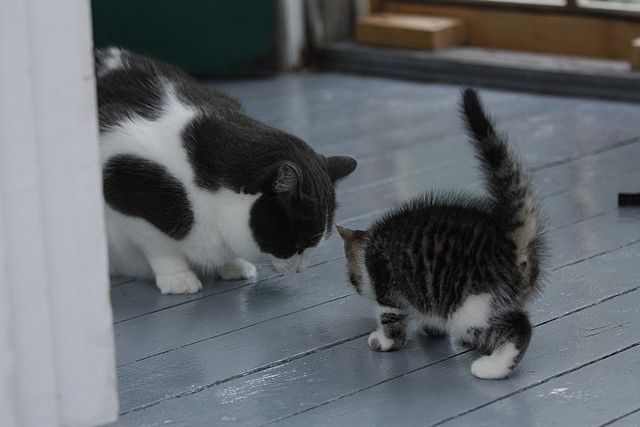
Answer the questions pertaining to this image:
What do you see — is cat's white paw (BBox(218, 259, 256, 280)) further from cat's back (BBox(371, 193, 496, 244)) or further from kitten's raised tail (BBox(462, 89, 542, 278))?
kitten's raised tail (BBox(462, 89, 542, 278))

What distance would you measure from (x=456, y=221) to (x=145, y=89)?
86 cm

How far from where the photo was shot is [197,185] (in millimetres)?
2273

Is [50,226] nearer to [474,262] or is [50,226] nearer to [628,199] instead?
[474,262]

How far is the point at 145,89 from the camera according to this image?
8.07 feet

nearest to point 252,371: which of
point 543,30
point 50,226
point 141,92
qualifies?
point 50,226

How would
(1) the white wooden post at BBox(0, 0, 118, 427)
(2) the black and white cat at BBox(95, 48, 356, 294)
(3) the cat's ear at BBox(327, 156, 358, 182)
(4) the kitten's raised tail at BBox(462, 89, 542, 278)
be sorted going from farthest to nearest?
(3) the cat's ear at BBox(327, 156, 358, 182) < (2) the black and white cat at BBox(95, 48, 356, 294) < (4) the kitten's raised tail at BBox(462, 89, 542, 278) < (1) the white wooden post at BBox(0, 0, 118, 427)

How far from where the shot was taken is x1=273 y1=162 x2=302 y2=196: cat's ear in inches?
82.8

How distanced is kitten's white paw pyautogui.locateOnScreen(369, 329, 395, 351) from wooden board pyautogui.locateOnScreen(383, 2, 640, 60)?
228cm

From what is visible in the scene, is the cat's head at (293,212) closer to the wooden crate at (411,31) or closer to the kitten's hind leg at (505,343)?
the kitten's hind leg at (505,343)

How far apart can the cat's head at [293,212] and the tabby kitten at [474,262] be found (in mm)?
209

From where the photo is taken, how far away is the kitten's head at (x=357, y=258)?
6.71ft

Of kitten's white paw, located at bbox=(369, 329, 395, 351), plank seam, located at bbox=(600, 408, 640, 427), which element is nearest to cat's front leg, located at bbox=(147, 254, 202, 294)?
kitten's white paw, located at bbox=(369, 329, 395, 351)

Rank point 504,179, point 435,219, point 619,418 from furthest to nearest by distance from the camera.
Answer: point 435,219 < point 504,179 < point 619,418

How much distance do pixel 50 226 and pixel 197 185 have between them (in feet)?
2.39
